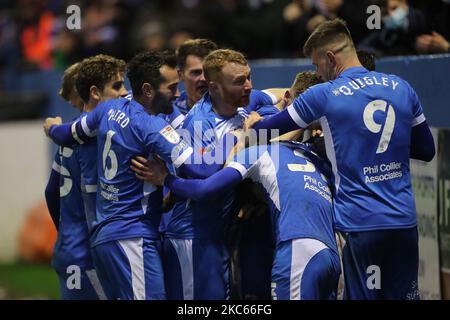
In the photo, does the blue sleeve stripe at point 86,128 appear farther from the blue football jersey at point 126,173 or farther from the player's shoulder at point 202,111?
the player's shoulder at point 202,111

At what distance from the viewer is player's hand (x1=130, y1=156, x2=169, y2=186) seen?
24.2ft

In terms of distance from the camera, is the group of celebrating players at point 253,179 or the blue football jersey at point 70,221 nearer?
the group of celebrating players at point 253,179

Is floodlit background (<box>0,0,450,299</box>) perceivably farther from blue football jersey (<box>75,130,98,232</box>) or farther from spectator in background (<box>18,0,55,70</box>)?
blue football jersey (<box>75,130,98,232</box>)

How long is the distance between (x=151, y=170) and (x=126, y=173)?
22cm

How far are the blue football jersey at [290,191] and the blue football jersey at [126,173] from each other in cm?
62

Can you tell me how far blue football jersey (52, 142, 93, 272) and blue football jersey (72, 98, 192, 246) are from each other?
0.84 meters

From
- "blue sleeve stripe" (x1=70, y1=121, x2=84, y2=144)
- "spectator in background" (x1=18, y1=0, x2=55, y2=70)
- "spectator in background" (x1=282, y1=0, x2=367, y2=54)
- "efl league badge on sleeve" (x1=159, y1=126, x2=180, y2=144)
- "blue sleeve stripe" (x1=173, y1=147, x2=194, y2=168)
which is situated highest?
"spectator in background" (x1=18, y1=0, x2=55, y2=70)

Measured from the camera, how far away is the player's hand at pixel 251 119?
734 centimetres

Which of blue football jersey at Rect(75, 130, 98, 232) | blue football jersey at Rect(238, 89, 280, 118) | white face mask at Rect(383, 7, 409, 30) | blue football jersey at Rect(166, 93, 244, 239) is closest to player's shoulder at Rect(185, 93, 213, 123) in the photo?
blue football jersey at Rect(166, 93, 244, 239)

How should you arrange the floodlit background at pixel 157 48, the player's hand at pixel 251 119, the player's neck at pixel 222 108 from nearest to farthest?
the player's hand at pixel 251 119 → the player's neck at pixel 222 108 → the floodlit background at pixel 157 48

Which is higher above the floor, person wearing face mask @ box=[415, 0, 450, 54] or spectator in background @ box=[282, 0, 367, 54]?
spectator in background @ box=[282, 0, 367, 54]

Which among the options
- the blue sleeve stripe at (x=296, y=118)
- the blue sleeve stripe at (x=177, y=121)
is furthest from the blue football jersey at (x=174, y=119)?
the blue sleeve stripe at (x=296, y=118)

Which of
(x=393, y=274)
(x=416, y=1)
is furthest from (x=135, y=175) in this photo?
(x=416, y=1)
